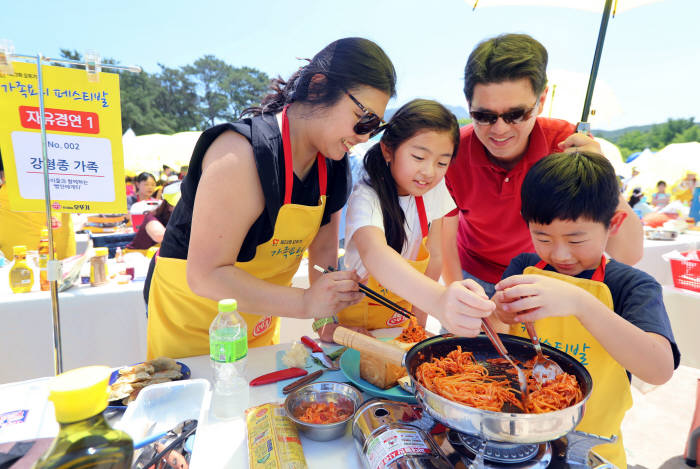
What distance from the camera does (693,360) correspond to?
3188 millimetres

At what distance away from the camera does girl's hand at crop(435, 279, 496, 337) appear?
1079mm

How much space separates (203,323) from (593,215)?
171cm

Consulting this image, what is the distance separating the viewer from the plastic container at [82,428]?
2.07 ft

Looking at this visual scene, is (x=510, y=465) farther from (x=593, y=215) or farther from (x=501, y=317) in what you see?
(x=593, y=215)

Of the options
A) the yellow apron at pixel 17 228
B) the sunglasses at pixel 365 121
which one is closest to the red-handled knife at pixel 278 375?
the sunglasses at pixel 365 121

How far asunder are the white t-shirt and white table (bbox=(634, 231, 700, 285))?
468 centimetres

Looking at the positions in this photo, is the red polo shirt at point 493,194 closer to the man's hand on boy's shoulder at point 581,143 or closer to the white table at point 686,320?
the man's hand on boy's shoulder at point 581,143

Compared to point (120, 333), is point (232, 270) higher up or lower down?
higher up

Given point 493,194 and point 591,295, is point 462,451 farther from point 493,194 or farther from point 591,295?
point 493,194

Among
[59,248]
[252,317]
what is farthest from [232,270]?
[59,248]

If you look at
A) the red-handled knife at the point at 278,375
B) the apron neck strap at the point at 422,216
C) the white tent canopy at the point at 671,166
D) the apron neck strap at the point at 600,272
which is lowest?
the red-handled knife at the point at 278,375

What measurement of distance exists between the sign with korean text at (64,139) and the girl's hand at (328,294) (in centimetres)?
128

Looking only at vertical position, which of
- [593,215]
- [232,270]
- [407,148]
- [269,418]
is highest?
[407,148]

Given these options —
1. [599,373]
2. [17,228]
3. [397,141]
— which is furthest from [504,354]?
[17,228]
